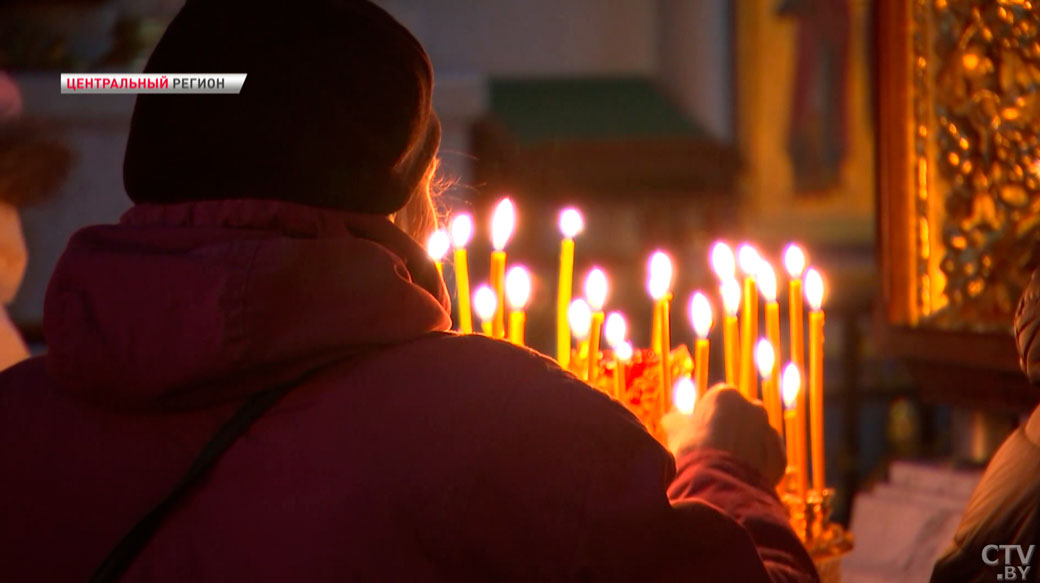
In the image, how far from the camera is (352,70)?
0.79 metres

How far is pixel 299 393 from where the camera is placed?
78cm

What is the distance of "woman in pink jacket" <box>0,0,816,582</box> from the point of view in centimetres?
74

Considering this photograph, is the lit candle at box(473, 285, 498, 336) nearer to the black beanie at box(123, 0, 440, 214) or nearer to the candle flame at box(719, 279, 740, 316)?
the candle flame at box(719, 279, 740, 316)

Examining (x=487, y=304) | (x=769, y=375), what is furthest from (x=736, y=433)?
(x=487, y=304)

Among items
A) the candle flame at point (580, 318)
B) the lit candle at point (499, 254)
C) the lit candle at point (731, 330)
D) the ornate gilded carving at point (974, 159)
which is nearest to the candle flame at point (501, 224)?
the lit candle at point (499, 254)

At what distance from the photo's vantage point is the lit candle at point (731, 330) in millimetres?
1145

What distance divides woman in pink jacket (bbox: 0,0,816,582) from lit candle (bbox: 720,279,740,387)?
1.07ft

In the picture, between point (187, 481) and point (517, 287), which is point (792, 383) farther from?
point (187, 481)

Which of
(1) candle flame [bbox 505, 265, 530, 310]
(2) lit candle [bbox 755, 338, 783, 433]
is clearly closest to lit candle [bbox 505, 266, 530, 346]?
(1) candle flame [bbox 505, 265, 530, 310]

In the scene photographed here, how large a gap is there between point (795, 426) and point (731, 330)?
0.33ft

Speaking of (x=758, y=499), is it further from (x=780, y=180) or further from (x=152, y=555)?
(x=780, y=180)

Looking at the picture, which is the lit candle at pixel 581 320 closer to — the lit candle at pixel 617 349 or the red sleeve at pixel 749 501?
the lit candle at pixel 617 349

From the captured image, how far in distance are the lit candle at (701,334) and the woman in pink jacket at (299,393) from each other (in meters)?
0.30

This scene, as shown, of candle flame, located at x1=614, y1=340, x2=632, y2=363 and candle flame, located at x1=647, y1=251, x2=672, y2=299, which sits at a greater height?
candle flame, located at x1=647, y1=251, x2=672, y2=299
